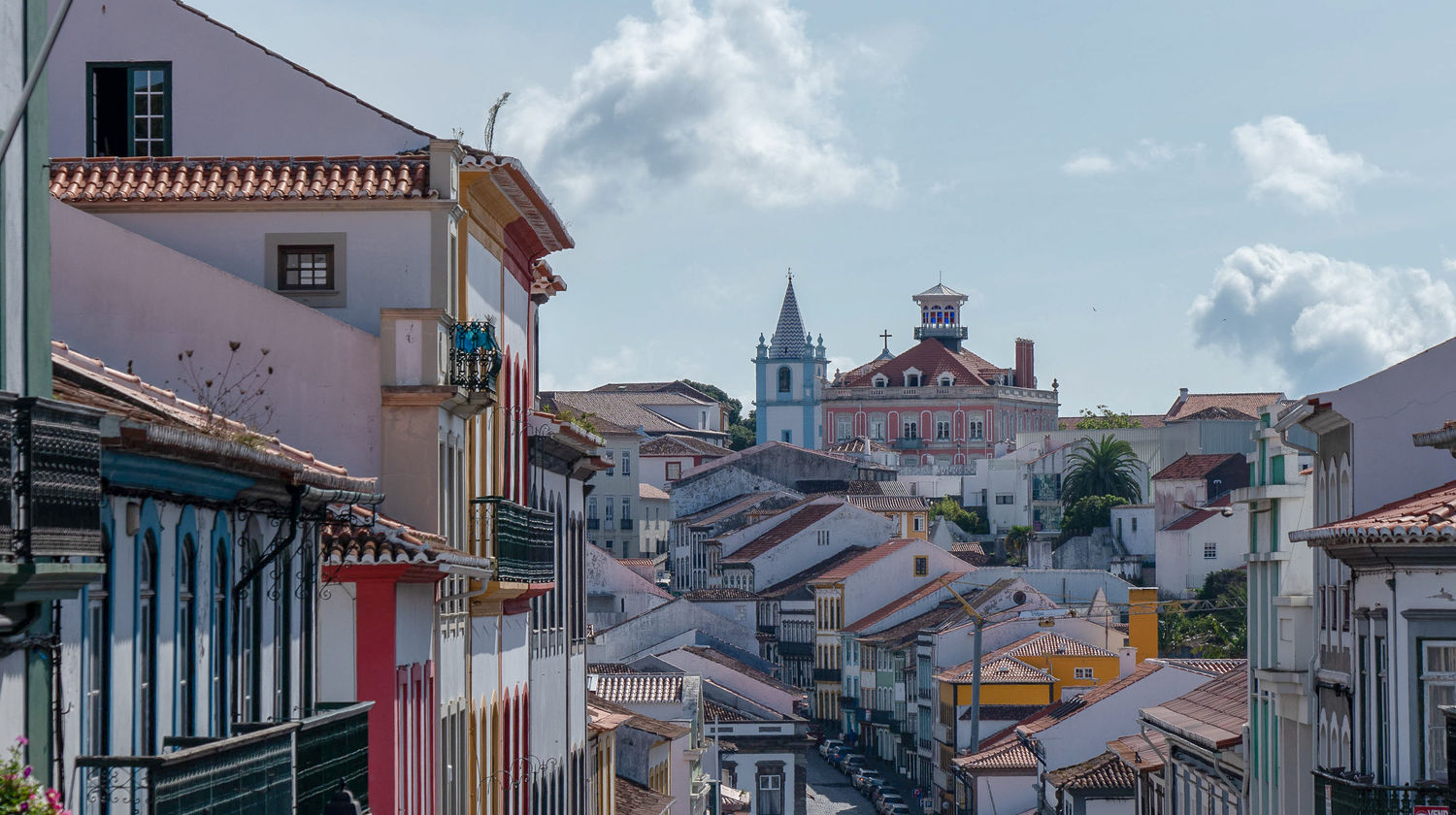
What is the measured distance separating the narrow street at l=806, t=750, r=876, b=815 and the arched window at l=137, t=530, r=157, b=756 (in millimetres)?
71280

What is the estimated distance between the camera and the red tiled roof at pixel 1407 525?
22812mm

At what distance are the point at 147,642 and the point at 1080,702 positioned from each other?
187ft

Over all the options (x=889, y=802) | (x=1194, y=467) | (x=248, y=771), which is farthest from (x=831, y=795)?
(x=248, y=771)

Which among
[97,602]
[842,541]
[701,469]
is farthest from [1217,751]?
[701,469]

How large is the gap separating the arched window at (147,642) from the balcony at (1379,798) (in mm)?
12156

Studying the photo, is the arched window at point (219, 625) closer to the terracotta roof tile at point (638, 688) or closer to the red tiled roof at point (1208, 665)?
the red tiled roof at point (1208, 665)

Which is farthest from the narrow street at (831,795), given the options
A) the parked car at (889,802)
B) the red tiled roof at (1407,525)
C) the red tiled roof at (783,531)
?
the red tiled roof at (1407,525)

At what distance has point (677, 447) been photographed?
162 metres

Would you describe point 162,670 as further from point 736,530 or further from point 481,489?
point 736,530

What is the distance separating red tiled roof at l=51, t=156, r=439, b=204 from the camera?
22.5m

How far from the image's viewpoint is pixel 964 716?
83250 millimetres

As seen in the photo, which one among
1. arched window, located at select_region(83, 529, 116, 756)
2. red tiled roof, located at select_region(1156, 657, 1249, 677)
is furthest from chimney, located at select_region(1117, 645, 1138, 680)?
arched window, located at select_region(83, 529, 116, 756)

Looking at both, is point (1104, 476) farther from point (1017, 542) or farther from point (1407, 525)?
point (1407, 525)

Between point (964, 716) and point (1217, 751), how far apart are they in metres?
44.5
